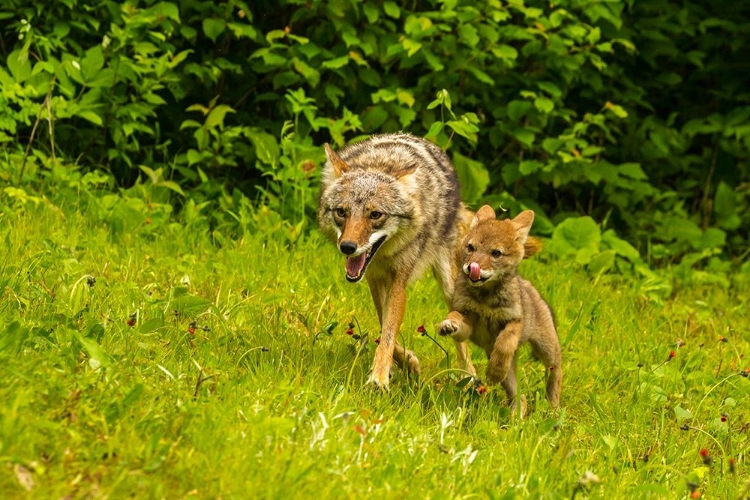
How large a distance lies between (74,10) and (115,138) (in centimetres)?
116

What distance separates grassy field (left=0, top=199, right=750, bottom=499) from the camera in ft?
13.2

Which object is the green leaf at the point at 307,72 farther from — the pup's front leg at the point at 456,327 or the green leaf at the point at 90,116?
the pup's front leg at the point at 456,327

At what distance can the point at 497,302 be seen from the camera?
6055mm

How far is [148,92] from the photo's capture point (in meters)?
9.08

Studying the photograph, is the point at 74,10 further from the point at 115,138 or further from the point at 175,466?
the point at 175,466

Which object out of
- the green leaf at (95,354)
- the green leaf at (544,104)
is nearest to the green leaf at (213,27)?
the green leaf at (544,104)

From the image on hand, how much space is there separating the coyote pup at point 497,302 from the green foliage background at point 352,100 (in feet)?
8.54

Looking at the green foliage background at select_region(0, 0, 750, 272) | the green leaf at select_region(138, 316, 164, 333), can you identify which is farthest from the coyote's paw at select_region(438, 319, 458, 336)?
the green foliage background at select_region(0, 0, 750, 272)

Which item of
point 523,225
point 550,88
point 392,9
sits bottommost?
point 550,88

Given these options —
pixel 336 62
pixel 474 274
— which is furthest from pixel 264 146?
pixel 474 274

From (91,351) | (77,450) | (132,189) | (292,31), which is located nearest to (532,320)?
(91,351)

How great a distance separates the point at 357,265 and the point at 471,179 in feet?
11.7

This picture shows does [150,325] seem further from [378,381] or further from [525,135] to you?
[525,135]

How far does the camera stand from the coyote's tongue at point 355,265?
607 cm
